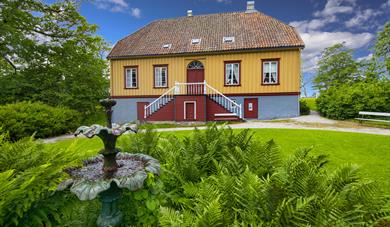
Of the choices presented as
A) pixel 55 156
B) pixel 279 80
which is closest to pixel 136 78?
pixel 279 80

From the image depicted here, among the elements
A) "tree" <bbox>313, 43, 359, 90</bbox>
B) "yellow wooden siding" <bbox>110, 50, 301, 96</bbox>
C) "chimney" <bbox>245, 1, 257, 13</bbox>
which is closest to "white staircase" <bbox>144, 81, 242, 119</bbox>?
"yellow wooden siding" <bbox>110, 50, 301, 96</bbox>

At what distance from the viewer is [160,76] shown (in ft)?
63.7

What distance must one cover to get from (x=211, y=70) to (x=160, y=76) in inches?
168

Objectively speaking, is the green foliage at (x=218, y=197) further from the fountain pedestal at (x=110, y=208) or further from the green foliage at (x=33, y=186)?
the fountain pedestal at (x=110, y=208)

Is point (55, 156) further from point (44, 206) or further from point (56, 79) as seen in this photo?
point (56, 79)

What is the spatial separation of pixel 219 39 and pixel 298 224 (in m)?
18.5

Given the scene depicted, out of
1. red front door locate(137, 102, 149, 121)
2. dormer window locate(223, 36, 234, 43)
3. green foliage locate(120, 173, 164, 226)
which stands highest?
dormer window locate(223, 36, 234, 43)

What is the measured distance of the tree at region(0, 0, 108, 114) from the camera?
1608cm

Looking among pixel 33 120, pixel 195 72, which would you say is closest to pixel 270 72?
pixel 195 72

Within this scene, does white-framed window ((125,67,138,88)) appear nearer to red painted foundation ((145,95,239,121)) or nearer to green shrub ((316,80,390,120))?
red painted foundation ((145,95,239,121))

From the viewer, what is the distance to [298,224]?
5.16 feet

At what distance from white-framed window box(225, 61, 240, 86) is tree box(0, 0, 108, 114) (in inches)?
424

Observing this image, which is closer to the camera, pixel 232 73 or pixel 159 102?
pixel 159 102

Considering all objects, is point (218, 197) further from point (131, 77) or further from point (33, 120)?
point (131, 77)
